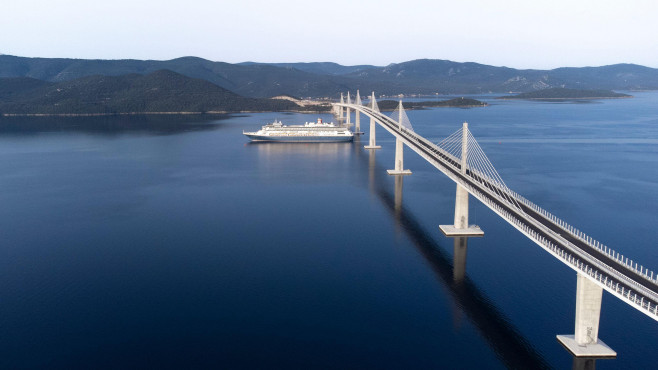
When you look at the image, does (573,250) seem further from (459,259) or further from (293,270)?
(293,270)

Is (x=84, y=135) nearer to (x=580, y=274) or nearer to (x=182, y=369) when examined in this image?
(x=182, y=369)

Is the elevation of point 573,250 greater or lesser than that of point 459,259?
greater

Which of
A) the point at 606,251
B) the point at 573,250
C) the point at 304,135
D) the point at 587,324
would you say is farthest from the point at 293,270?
the point at 304,135

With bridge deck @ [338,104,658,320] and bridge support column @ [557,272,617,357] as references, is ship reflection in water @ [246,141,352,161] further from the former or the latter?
bridge support column @ [557,272,617,357]

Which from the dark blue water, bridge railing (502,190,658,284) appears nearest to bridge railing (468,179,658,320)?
bridge railing (502,190,658,284)

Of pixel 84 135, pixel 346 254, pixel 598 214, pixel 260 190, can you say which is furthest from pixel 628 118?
pixel 84 135
